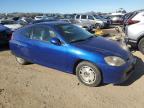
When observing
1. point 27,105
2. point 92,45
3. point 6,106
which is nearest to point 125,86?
point 92,45

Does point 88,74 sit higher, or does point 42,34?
point 42,34

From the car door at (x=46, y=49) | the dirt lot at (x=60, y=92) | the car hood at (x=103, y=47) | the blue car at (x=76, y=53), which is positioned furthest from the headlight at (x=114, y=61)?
the car door at (x=46, y=49)

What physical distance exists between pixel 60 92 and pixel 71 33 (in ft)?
6.30

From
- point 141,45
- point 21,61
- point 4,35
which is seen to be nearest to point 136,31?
point 141,45

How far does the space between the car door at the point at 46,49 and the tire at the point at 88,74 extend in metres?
0.54

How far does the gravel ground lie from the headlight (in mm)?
626

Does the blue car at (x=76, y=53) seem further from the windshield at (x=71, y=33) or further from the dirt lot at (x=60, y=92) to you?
the dirt lot at (x=60, y=92)

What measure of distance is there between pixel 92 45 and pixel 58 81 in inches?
54.1

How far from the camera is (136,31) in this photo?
8.87m

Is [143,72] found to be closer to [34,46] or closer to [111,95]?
[111,95]

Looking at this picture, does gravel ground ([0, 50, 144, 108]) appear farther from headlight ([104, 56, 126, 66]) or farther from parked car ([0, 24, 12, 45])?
parked car ([0, 24, 12, 45])

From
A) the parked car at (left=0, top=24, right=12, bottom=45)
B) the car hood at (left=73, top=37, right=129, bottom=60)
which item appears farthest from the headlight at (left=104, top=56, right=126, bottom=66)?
the parked car at (left=0, top=24, right=12, bottom=45)

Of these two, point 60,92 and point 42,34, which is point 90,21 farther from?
point 60,92

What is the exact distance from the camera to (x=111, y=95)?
17.7 ft
